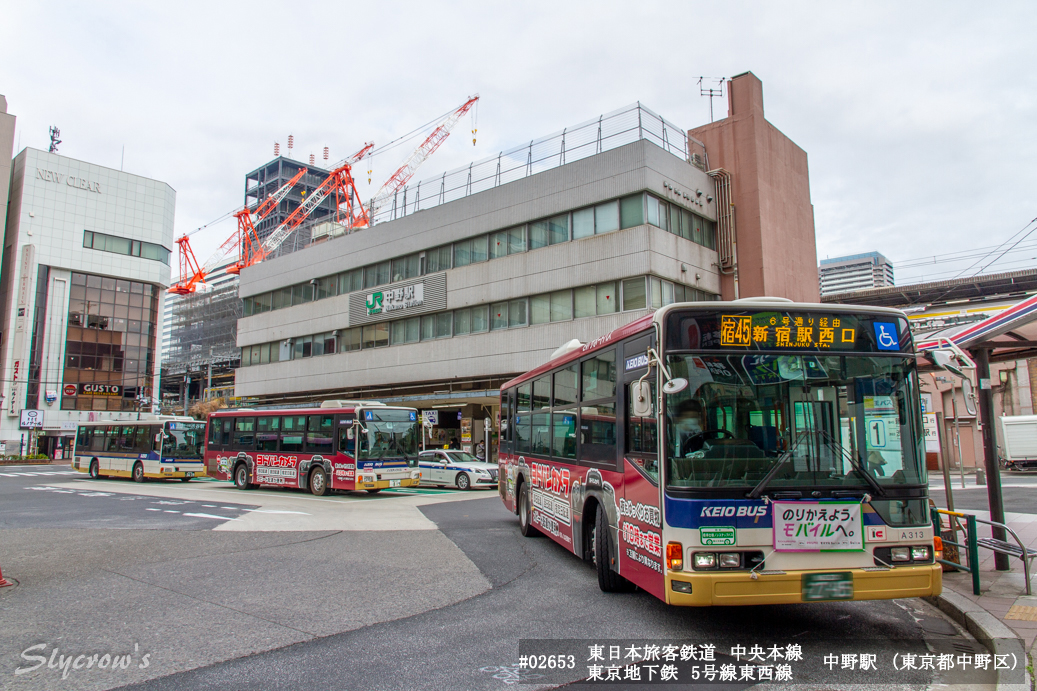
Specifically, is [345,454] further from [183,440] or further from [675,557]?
[675,557]

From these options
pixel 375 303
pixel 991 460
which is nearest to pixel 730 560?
pixel 991 460

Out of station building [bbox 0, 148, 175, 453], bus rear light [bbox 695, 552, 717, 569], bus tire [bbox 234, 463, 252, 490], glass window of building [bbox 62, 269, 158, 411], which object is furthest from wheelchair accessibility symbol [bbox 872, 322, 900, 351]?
glass window of building [bbox 62, 269, 158, 411]

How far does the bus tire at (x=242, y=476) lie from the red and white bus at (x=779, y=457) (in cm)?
2000

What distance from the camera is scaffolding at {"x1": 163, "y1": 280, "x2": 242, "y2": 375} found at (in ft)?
338

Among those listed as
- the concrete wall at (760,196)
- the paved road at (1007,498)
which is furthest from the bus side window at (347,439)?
the concrete wall at (760,196)

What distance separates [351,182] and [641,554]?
351 feet

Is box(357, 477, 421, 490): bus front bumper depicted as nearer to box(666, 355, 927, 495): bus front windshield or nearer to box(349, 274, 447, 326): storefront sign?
box(349, 274, 447, 326): storefront sign

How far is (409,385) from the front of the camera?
36.0 metres

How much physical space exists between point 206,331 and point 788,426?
114 metres

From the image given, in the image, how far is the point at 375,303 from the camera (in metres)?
37.5

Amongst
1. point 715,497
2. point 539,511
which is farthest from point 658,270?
point 715,497

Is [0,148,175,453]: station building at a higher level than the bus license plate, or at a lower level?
higher

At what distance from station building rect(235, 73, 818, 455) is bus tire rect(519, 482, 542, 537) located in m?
14.8

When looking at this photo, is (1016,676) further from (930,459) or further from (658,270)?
(930,459)
